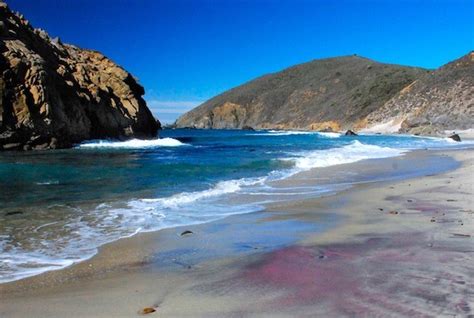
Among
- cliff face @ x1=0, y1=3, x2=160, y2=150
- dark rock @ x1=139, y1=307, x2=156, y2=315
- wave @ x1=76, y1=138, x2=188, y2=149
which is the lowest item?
dark rock @ x1=139, y1=307, x2=156, y2=315

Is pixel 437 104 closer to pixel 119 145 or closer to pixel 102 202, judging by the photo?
pixel 119 145

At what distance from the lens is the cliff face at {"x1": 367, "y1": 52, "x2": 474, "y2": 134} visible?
7588 centimetres

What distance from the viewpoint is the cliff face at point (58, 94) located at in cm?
3444

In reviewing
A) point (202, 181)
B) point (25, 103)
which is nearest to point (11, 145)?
point (25, 103)

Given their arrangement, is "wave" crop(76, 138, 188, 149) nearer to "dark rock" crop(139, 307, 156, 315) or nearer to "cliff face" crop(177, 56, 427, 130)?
"dark rock" crop(139, 307, 156, 315)

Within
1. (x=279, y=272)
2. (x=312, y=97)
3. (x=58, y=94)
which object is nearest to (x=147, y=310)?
(x=279, y=272)

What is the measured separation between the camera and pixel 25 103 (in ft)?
114

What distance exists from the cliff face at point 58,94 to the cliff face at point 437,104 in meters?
43.7

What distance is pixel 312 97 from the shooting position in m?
154

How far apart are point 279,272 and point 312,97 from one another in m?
152

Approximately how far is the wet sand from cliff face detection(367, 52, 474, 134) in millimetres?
66155

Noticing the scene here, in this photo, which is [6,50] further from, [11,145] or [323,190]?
[323,190]

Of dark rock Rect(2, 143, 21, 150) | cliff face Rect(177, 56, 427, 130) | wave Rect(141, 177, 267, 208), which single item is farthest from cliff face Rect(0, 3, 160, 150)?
cliff face Rect(177, 56, 427, 130)

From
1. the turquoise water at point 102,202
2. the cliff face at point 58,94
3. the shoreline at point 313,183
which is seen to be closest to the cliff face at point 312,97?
the cliff face at point 58,94
